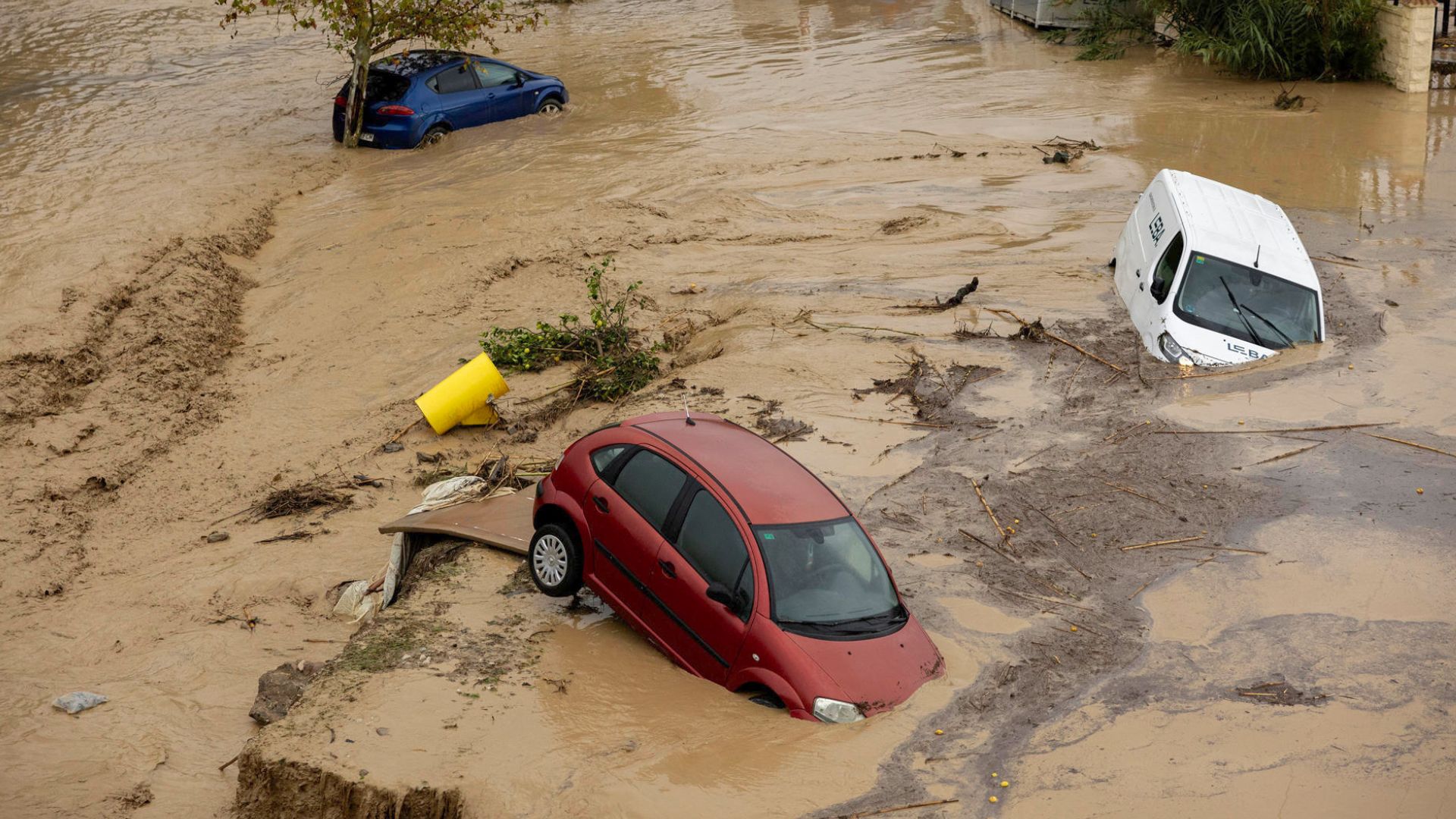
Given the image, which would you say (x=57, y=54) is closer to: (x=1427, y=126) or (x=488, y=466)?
(x=488, y=466)

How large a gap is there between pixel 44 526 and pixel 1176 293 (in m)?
10.1

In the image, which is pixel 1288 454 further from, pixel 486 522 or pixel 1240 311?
pixel 486 522

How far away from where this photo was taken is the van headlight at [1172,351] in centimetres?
1107

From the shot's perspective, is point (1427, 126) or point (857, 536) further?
point (1427, 126)

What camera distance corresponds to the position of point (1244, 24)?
2269 centimetres

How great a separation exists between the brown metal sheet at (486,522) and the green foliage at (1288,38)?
62.7 feet

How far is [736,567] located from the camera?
664cm

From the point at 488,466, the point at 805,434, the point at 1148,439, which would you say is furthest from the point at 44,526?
the point at 1148,439

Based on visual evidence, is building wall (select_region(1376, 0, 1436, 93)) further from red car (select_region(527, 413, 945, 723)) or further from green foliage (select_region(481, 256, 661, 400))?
red car (select_region(527, 413, 945, 723))

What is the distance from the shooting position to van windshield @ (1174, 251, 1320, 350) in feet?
37.1

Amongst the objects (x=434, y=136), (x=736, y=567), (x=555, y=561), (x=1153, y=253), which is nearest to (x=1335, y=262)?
(x=1153, y=253)

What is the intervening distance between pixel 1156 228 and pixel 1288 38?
42.1 ft

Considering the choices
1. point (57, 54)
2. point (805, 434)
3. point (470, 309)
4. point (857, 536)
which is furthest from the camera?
point (57, 54)

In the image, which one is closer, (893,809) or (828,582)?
(893,809)
